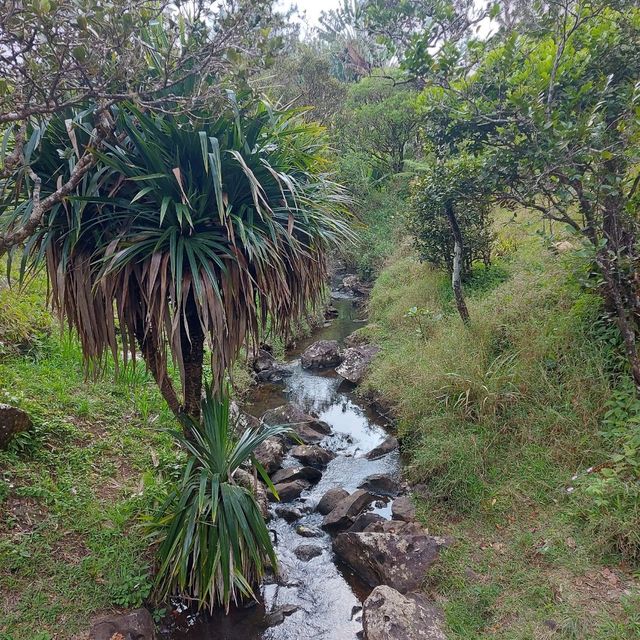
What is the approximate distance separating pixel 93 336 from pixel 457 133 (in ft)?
14.2

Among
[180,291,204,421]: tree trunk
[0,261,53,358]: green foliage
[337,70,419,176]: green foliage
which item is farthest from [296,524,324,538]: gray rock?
[337,70,419,176]: green foliage

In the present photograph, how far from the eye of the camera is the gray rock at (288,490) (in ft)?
18.2

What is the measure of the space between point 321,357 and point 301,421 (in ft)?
8.74

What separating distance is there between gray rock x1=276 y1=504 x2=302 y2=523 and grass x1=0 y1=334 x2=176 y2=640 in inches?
54.2

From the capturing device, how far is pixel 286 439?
6898mm

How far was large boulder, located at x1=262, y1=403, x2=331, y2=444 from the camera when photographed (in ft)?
23.1

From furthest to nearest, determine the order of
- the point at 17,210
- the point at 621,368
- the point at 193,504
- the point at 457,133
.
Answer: the point at 457,133, the point at 621,368, the point at 193,504, the point at 17,210

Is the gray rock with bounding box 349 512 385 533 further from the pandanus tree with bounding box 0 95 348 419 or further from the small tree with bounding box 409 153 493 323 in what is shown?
the small tree with bounding box 409 153 493 323

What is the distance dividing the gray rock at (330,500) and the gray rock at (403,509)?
621 millimetres

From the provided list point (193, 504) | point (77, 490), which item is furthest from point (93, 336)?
point (77, 490)

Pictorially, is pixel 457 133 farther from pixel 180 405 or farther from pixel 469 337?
pixel 180 405

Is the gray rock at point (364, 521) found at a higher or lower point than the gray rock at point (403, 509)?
lower

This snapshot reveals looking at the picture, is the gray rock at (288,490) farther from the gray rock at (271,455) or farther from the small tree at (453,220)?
the small tree at (453,220)

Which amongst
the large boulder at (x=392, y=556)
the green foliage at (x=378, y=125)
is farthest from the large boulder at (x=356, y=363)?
the green foliage at (x=378, y=125)
